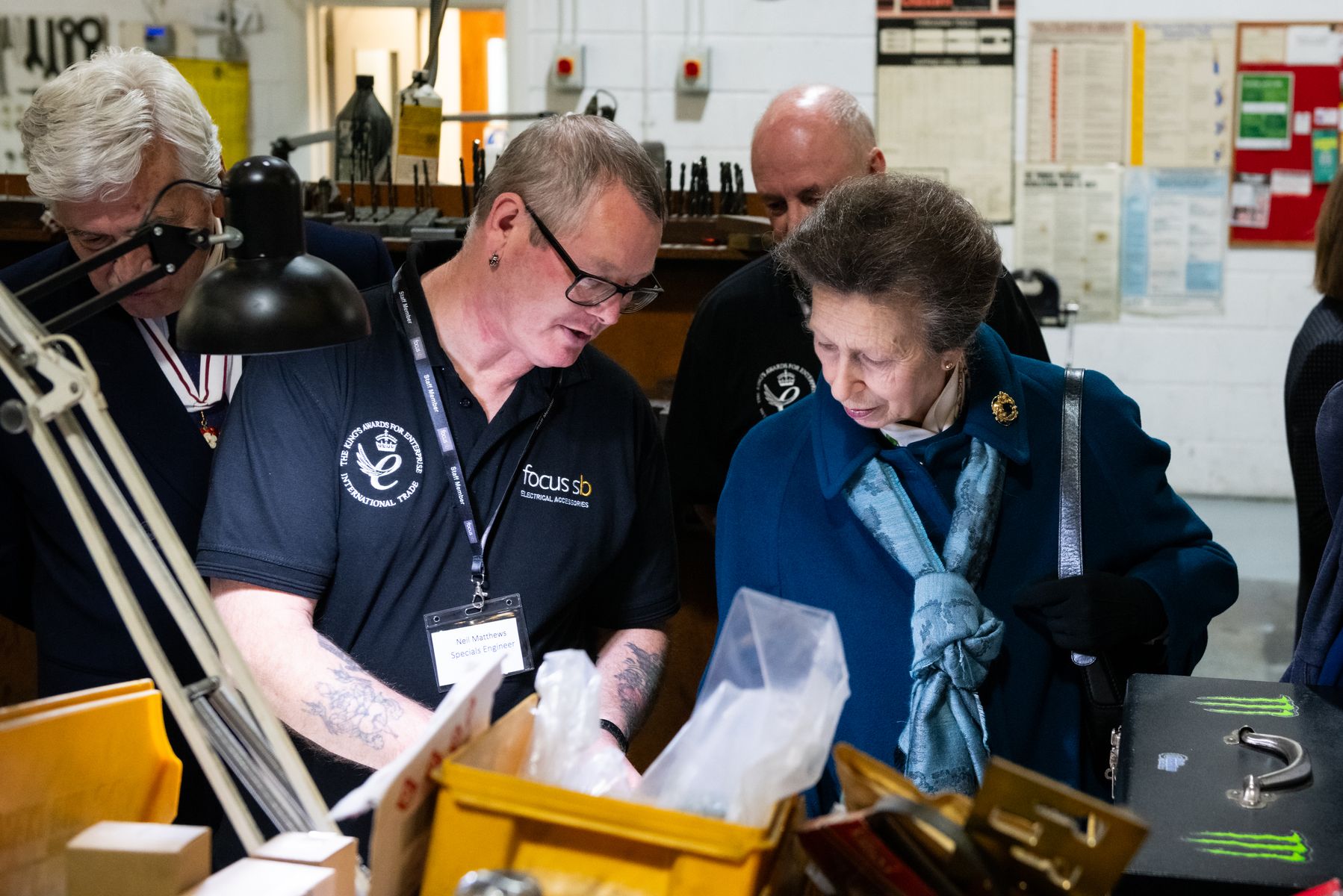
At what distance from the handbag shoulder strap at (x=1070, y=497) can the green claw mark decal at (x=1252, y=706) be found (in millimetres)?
312

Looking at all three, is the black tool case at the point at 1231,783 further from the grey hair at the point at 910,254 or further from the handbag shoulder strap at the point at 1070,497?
the grey hair at the point at 910,254

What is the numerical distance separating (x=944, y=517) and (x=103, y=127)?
1.23 metres

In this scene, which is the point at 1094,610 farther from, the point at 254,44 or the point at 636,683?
the point at 254,44

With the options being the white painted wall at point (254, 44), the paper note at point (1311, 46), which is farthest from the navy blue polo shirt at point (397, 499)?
the paper note at point (1311, 46)

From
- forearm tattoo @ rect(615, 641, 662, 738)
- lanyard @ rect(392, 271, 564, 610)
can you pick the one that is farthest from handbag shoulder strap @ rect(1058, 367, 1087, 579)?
lanyard @ rect(392, 271, 564, 610)

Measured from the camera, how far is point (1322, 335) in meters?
2.72

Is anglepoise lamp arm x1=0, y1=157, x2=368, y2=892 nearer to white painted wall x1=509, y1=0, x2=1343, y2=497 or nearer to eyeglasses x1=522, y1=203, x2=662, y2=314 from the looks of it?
eyeglasses x1=522, y1=203, x2=662, y2=314

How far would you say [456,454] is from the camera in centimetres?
166

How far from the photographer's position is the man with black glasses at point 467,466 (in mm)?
1591

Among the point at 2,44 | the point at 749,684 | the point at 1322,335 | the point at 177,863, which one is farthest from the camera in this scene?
the point at 2,44

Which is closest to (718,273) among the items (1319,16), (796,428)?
(796,428)

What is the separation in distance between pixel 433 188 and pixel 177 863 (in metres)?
3.27

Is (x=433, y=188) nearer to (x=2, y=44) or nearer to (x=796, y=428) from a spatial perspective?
(x=796, y=428)

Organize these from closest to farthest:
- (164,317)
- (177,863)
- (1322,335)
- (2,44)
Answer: (177,863), (164,317), (1322,335), (2,44)
